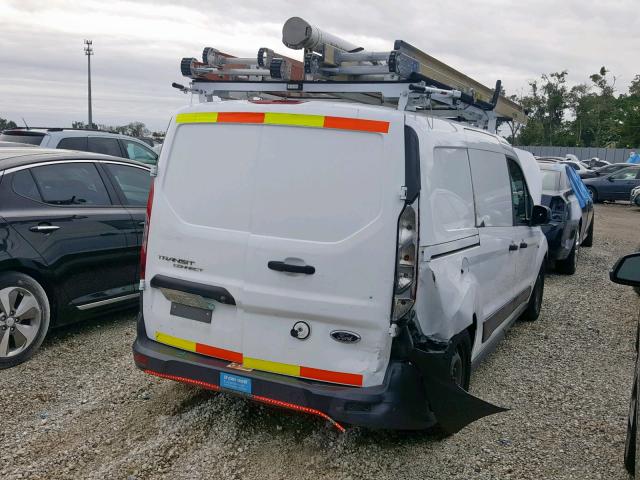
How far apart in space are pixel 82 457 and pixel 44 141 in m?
6.90

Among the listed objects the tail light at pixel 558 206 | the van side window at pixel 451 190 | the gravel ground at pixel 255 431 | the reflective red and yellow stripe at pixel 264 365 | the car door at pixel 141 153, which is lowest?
the gravel ground at pixel 255 431

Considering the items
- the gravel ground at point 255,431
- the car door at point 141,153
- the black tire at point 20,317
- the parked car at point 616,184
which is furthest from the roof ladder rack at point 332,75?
the parked car at point 616,184

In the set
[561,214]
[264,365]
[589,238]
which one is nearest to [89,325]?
[264,365]

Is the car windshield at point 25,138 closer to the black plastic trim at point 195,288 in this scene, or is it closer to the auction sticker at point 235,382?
the black plastic trim at point 195,288

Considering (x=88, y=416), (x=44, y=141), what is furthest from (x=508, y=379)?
(x=44, y=141)

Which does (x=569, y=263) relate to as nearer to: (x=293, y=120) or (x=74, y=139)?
(x=293, y=120)

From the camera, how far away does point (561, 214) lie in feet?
28.6

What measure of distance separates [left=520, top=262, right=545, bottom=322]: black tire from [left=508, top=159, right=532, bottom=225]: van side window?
102 centimetres

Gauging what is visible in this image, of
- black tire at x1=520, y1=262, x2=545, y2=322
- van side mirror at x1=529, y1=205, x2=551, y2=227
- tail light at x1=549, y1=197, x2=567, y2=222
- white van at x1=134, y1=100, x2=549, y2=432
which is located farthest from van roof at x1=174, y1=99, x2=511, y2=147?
tail light at x1=549, y1=197, x2=567, y2=222

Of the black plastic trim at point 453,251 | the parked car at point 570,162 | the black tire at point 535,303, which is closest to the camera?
the black plastic trim at point 453,251

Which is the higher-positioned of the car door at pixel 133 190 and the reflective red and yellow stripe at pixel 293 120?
the reflective red and yellow stripe at pixel 293 120

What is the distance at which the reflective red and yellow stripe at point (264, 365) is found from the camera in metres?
3.16

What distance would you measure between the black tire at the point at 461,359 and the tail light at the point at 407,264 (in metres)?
0.52

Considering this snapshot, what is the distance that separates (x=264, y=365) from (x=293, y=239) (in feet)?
2.34
